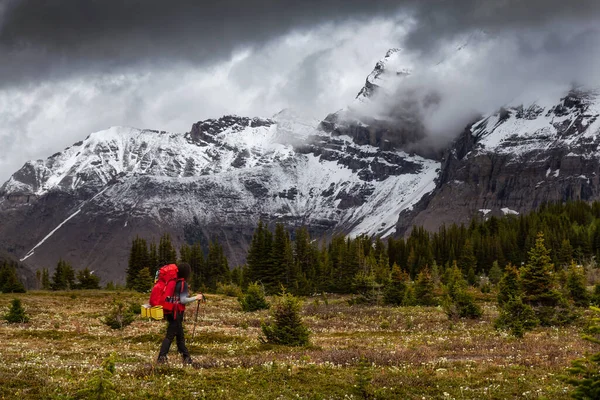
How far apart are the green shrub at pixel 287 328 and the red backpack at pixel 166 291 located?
9880 mm

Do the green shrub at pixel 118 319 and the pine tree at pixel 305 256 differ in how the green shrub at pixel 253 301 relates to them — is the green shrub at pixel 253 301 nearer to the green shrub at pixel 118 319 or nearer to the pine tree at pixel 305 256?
the green shrub at pixel 118 319

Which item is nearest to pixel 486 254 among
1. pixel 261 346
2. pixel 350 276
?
pixel 350 276

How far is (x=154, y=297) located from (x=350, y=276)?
8333cm

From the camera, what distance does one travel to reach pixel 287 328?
28906 millimetres

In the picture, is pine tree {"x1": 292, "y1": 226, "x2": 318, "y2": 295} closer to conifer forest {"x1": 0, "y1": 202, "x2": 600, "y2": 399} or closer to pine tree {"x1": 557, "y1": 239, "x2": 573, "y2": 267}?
conifer forest {"x1": 0, "y1": 202, "x2": 600, "y2": 399}

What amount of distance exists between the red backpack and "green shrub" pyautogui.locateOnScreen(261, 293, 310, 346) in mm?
9880

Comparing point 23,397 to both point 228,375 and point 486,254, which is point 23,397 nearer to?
point 228,375

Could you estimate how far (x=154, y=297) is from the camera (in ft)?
64.0

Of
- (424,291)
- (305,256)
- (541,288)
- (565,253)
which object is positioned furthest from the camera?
(305,256)

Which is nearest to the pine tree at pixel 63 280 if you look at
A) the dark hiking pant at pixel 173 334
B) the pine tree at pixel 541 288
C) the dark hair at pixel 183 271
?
the pine tree at pixel 541 288

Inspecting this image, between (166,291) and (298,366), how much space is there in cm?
520

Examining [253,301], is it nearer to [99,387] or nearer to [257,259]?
[99,387]

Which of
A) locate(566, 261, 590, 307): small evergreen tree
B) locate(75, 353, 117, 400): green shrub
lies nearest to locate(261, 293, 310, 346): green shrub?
locate(75, 353, 117, 400): green shrub

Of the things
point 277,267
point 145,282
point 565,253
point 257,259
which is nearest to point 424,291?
point 277,267
